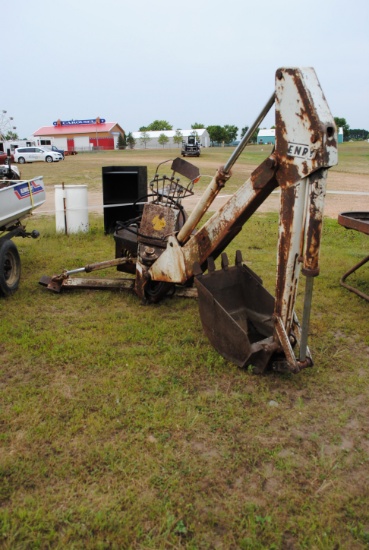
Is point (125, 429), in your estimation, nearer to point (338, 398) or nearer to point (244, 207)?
point (338, 398)

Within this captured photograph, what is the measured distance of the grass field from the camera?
84.9 inches

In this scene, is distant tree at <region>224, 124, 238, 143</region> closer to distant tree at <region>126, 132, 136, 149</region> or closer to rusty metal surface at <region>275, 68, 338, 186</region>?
distant tree at <region>126, 132, 136, 149</region>

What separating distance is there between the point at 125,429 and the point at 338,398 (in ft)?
4.73

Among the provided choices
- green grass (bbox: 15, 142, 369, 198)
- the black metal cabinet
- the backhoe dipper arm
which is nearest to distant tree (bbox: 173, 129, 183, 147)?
green grass (bbox: 15, 142, 369, 198)

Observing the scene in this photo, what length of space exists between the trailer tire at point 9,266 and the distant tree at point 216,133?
90.6 metres

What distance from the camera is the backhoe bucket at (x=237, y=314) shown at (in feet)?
10.9

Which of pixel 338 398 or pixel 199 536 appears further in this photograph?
pixel 338 398

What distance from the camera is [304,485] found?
2.40 metres

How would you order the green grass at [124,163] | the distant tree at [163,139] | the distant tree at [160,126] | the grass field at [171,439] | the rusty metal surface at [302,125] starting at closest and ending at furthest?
the grass field at [171,439] < the rusty metal surface at [302,125] < the green grass at [124,163] < the distant tree at [163,139] < the distant tree at [160,126]

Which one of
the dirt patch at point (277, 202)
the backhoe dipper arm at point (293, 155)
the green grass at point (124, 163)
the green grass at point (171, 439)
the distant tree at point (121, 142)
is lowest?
the green grass at point (171, 439)

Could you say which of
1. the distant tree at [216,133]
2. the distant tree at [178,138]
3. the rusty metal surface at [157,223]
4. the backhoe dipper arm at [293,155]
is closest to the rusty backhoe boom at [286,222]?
the backhoe dipper arm at [293,155]

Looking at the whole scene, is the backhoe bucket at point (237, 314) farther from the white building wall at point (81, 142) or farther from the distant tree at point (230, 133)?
the distant tree at point (230, 133)

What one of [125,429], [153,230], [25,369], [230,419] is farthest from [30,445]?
[153,230]

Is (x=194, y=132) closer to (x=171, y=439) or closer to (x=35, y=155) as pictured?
(x=35, y=155)
